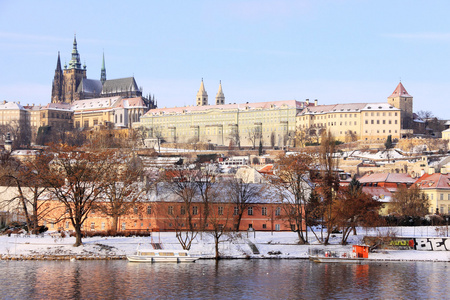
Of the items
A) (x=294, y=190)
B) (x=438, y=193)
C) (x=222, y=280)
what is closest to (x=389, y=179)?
(x=438, y=193)

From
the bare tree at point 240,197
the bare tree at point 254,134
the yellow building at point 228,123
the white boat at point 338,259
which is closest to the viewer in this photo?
the white boat at point 338,259

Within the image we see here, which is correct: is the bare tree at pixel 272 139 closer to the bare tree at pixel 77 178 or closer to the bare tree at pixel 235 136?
the bare tree at pixel 235 136

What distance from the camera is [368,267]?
42.3m

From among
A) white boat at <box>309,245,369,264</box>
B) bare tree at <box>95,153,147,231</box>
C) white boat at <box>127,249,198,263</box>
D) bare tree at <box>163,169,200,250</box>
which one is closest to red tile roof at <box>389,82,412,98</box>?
bare tree at <box>163,169,200,250</box>

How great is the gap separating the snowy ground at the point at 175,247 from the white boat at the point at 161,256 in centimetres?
131

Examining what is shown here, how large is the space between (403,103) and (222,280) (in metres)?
125

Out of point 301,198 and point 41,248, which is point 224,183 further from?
point 41,248

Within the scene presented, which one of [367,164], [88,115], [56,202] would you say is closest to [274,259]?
[56,202]

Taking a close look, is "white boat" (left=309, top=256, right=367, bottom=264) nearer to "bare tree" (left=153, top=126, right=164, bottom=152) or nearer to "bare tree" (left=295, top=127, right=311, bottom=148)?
"bare tree" (left=295, top=127, right=311, bottom=148)

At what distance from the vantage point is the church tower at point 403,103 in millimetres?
152625

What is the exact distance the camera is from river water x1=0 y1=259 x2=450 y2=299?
32.9m

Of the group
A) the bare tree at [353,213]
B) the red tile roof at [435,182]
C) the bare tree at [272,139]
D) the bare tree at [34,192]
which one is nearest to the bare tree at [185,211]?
the bare tree at [34,192]

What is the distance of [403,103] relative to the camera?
6058 inches

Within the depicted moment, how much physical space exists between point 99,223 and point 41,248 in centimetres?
856
